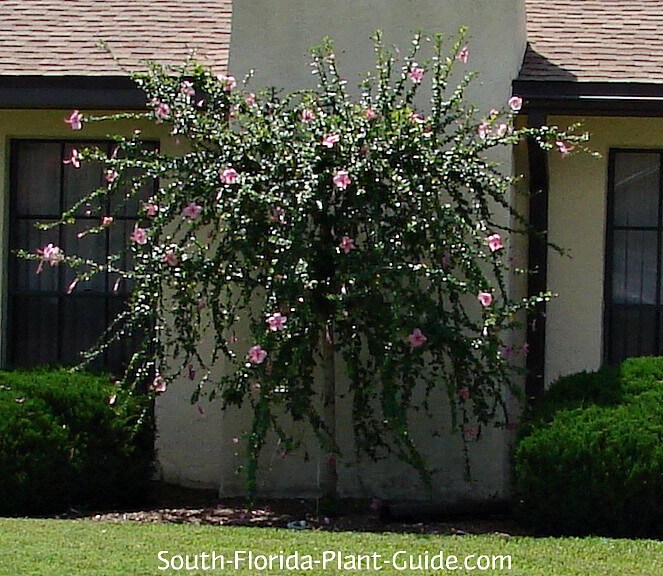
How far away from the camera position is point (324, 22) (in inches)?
385

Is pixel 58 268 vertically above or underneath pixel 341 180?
underneath

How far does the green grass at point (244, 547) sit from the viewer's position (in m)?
6.96

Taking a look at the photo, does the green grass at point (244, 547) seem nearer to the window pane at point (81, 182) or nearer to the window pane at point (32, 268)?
the window pane at point (32, 268)

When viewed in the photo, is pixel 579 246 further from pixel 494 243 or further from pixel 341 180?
pixel 341 180

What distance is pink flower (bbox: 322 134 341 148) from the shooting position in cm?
847

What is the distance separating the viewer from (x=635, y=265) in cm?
1063

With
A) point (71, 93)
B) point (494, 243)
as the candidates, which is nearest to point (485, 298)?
point (494, 243)

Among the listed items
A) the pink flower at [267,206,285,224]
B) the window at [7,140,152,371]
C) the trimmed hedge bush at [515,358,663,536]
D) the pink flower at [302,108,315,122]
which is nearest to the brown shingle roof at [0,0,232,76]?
the window at [7,140,152,371]

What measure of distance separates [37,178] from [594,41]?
4.62 m

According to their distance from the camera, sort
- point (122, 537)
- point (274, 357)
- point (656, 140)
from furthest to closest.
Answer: point (656, 140)
point (274, 357)
point (122, 537)

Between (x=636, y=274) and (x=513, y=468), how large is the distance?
8.59ft

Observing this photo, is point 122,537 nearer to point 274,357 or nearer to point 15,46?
point 274,357

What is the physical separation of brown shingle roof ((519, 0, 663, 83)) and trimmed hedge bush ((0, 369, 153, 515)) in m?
3.83

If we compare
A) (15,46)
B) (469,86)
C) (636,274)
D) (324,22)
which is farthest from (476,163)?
(15,46)
